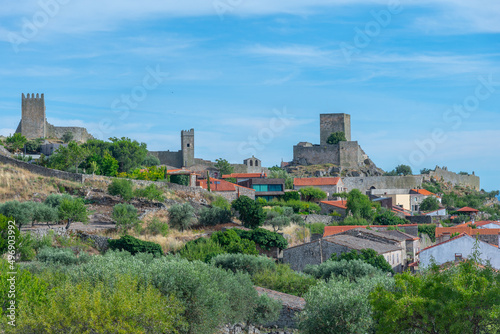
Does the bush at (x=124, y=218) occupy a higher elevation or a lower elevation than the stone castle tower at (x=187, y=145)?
lower

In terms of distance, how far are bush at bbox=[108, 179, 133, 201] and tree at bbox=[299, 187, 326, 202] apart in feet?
65.2

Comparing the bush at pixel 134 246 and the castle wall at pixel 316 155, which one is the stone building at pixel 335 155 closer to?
the castle wall at pixel 316 155

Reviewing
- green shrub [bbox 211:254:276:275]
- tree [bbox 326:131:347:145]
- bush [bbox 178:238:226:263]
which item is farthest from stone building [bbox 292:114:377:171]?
green shrub [bbox 211:254:276:275]

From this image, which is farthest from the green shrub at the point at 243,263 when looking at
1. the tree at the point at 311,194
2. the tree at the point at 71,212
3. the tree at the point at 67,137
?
the tree at the point at 67,137

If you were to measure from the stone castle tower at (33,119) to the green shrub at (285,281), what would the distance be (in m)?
54.4

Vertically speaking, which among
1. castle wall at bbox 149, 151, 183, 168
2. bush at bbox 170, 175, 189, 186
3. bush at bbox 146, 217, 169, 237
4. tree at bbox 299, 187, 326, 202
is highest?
castle wall at bbox 149, 151, 183, 168

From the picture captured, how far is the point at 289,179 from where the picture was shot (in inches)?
2697

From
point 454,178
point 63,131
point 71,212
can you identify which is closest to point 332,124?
point 454,178

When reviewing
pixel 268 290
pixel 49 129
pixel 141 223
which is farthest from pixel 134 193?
pixel 49 129

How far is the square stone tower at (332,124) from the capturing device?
91.9m

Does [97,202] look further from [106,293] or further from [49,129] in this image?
[49,129]

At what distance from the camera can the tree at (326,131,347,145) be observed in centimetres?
8868

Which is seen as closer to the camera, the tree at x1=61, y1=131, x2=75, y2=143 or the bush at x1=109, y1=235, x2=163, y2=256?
the bush at x1=109, y1=235, x2=163, y2=256

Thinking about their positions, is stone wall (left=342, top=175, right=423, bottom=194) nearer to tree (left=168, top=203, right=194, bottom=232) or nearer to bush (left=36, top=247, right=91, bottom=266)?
tree (left=168, top=203, right=194, bottom=232)
